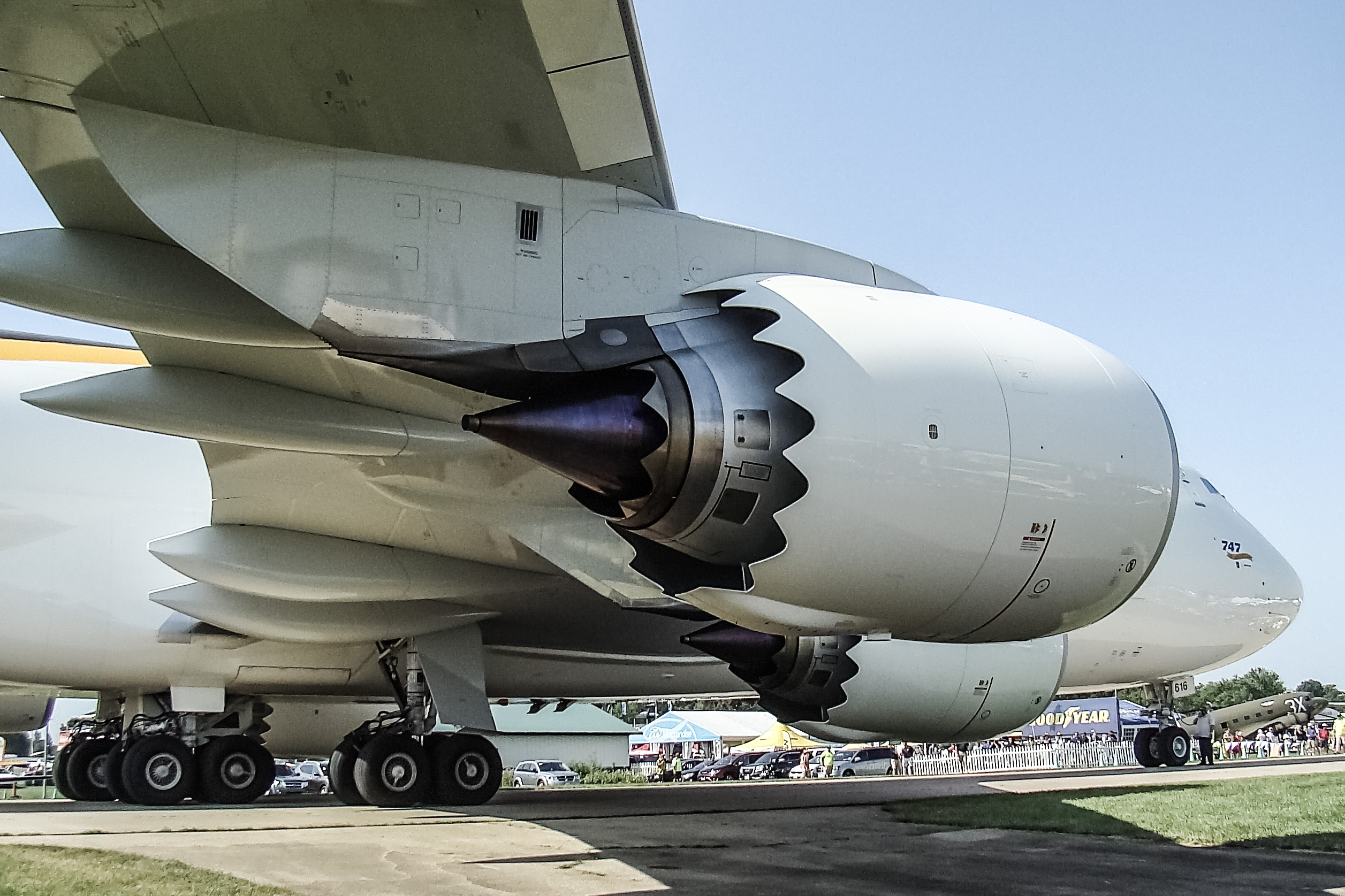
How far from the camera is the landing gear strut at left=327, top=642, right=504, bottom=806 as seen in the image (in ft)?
38.9

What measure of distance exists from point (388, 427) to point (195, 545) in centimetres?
370

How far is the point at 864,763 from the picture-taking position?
105 feet

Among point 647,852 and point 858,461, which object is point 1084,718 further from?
point 858,461

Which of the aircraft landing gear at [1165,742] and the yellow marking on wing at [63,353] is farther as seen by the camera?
the aircraft landing gear at [1165,742]

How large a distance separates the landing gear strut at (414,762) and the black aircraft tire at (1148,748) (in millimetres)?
10169

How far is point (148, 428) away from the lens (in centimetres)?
736

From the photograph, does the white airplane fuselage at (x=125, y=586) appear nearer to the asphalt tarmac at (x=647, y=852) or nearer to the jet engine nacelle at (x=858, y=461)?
the asphalt tarmac at (x=647, y=852)

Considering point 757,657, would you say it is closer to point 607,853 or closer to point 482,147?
point 607,853

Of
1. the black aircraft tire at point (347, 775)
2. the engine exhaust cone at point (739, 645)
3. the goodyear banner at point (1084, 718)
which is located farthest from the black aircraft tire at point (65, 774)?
the goodyear banner at point (1084, 718)

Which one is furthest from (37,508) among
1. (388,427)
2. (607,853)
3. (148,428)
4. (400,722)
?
(607,853)

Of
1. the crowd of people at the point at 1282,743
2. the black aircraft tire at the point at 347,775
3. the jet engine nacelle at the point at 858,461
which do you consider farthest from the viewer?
the crowd of people at the point at 1282,743

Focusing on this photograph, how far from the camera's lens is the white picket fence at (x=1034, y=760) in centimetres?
2462

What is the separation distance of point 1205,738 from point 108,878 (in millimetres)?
17606

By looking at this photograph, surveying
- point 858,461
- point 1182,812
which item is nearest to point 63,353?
point 858,461
